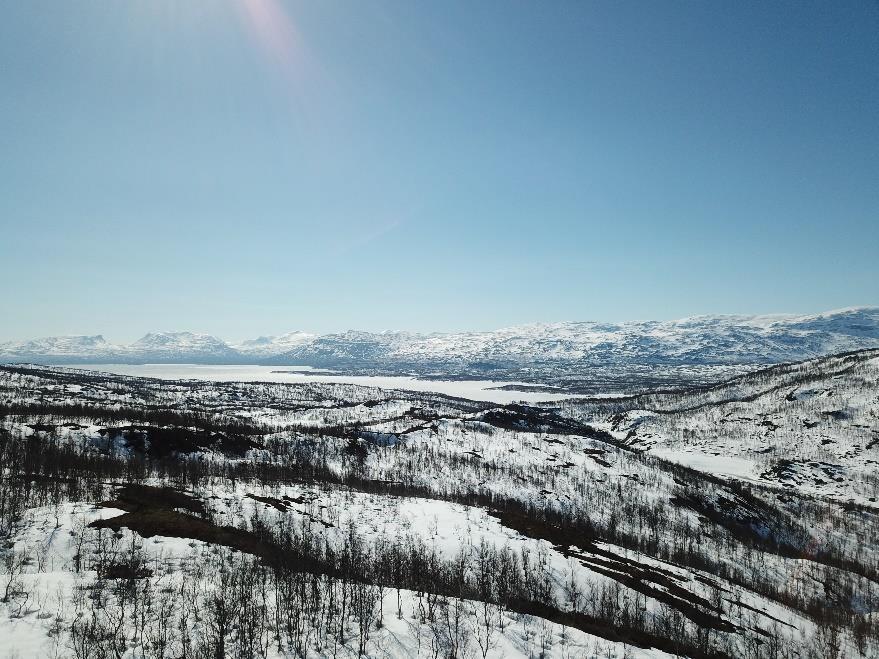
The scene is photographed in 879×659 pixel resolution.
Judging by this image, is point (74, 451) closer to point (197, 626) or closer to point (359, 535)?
point (359, 535)

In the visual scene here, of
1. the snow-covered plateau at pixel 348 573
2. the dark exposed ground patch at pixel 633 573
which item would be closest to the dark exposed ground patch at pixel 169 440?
the snow-covered plateau at pixel 348 573

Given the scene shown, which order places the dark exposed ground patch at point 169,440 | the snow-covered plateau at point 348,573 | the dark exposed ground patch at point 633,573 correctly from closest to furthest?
the snow-covered plateau at point 348,573, the dark exposed ground patch at point 633,573, the dark exposed ground patch at point 169,440

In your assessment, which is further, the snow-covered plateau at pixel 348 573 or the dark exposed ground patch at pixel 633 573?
the dark exposed ground patch at pixel 633 573

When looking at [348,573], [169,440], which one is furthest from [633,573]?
[169,440]

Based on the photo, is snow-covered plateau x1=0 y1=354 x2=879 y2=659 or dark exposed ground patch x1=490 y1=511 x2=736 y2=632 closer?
snow-covered plateau x1=0 y1=354 x2=879 y2=659

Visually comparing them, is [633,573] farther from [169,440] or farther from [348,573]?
[169,440]

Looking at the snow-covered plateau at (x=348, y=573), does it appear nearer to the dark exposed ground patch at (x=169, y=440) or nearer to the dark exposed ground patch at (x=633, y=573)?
the dark exposed ground patch at (x=633, y=573)

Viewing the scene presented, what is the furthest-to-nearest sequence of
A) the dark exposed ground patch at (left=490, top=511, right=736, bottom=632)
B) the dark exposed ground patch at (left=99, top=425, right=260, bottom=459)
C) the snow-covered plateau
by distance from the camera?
the dark exposed ground patch at (left=99, top=425, right=260, bottom=459) → the dark exposed ground patch at (left=490, top=511, right=736, bottom=632) → the snow-covered plateau

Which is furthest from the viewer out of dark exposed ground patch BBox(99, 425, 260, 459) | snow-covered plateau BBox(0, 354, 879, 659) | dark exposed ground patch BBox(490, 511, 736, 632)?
dark exposed ground patch BBox(99, 425, 260, 459)

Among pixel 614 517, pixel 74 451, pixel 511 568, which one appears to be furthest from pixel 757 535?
pixel 74 451

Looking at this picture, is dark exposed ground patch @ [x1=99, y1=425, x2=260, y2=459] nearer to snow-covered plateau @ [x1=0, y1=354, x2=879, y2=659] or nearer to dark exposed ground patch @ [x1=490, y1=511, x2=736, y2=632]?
snow-covered plateau @ [x1=0, y1=354, x2=879, y2=659]

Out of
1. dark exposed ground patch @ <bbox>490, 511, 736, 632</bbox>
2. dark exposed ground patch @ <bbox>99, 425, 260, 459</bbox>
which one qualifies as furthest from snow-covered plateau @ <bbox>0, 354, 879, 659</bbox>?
dark exposed ground patch @ <bbox>99, 425, 260, 459</bbox>
